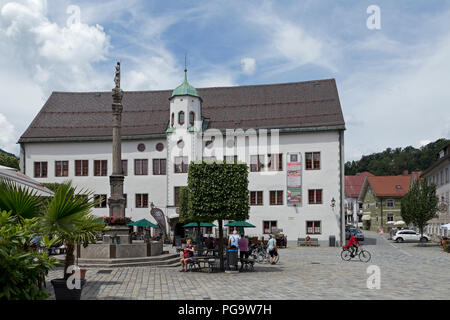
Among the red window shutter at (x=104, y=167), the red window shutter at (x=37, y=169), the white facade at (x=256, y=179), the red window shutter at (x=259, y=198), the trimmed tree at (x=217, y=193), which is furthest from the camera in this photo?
the red window shutter at (x=37, y=169)

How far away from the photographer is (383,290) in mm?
12945

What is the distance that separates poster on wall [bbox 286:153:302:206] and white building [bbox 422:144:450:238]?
13467 millimetres

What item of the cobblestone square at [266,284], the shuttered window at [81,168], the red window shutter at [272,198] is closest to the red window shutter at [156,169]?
the shuttered window at [81,168]

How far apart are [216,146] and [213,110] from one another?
16.9ft

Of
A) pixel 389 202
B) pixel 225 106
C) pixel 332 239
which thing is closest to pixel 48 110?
pixel 225 106

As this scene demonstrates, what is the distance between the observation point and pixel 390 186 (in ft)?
262

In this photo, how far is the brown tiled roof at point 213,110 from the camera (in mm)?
43281

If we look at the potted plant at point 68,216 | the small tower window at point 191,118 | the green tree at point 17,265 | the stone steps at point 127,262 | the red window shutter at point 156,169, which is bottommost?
the stone steps at point 127,262

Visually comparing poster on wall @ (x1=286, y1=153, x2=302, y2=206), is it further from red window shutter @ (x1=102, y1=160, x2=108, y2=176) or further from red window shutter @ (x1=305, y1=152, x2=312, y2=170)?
red window shutter @ (x1=102, y1=160, x2=108, y2=176)

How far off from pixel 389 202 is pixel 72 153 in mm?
54300

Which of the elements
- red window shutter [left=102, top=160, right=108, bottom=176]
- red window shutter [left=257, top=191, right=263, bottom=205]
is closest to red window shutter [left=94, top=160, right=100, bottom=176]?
red window shutter [left=102, top=160, right=108, bottom=176]

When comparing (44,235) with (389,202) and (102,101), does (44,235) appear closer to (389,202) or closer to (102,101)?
(102,101)

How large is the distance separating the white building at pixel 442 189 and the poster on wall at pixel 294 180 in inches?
530

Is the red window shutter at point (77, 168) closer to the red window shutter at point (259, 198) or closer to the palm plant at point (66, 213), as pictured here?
the red window shutter at point (259, 198)
